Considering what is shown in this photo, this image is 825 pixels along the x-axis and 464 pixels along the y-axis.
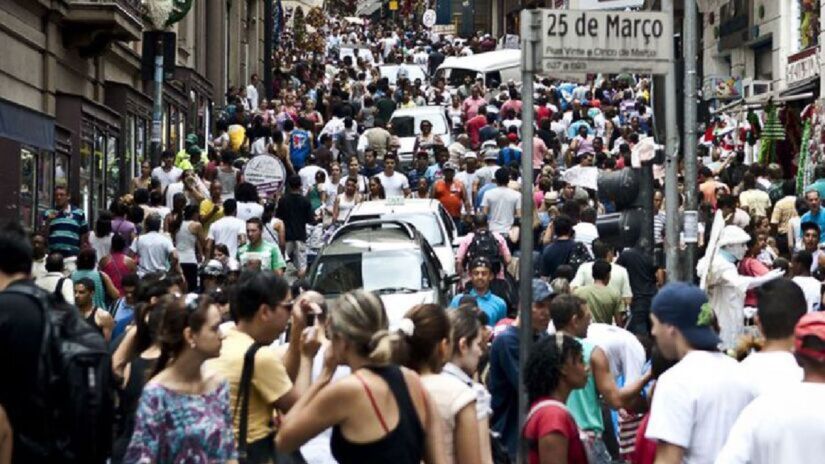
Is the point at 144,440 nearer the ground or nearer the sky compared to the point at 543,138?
nearer the ground

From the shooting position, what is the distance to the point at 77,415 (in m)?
7.96

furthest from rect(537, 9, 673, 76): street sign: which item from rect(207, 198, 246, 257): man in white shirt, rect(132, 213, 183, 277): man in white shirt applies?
rect(207, 198, 246, 257): man in white shirt

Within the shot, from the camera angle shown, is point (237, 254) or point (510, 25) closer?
point (237, 254)

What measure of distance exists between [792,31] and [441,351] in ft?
111

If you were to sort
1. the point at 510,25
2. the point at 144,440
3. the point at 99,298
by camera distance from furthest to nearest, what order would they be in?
the point at 510,25
the point at 99,298
the point at 144,440

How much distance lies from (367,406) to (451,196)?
20.8m

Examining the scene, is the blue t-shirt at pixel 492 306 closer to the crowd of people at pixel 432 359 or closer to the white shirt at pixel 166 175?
the crowd of people at pixel 432 359

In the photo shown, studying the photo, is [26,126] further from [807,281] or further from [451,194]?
[807,281]

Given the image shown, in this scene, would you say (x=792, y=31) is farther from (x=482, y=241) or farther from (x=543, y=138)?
(x=482, y=241)

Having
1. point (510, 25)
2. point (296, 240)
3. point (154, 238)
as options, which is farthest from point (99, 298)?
point (510, 25)

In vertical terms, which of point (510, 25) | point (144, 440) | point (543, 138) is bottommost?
point (144, 440)

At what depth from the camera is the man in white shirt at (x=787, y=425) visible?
7.00 m

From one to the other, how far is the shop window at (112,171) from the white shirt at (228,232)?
735 cm

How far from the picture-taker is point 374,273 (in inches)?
774
